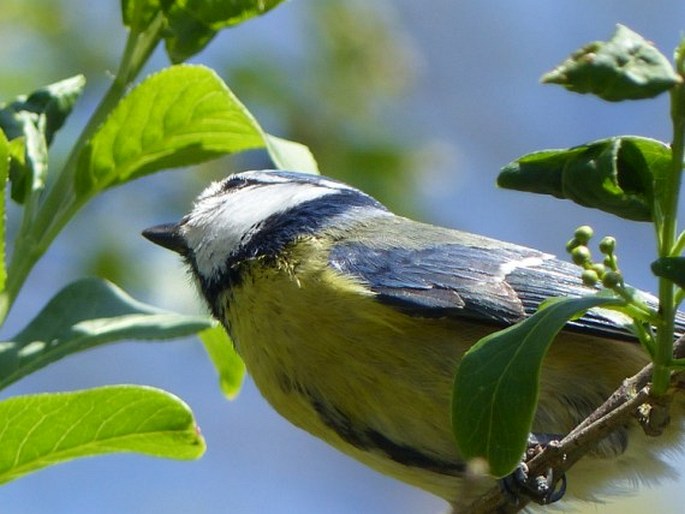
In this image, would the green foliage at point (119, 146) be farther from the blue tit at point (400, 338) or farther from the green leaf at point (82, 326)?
the blue tit at point (400, 338)

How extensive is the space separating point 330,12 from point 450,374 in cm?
257

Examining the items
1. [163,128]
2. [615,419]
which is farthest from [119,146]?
[615,419]

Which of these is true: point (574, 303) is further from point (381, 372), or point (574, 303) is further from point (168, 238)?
point (168, 238)

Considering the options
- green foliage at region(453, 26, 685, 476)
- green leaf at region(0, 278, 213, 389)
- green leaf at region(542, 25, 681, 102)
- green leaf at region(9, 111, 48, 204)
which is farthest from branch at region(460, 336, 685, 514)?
green leaf at region(9, 111, 48, 204)

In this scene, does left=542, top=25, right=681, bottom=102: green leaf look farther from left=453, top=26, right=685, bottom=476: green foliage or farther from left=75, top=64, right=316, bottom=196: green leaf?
left=75, top=64, right=316, bottom=196: green leaf

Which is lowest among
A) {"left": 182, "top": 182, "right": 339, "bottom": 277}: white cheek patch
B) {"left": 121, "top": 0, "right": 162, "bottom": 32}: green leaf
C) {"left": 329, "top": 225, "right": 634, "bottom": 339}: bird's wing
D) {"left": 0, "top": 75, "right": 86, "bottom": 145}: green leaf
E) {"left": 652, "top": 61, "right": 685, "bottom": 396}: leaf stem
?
{"left": 329, "top": 225, "right": 634, "bottom": 339}: bird's wing

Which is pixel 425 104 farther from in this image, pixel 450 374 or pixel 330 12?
pixel 450 374

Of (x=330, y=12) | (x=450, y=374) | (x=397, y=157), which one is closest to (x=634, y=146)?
(x=450, y=374)

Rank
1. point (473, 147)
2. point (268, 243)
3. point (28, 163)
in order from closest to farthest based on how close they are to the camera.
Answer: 1. point (28, 163)
2. point (268, 243)
3. point (473, 147)

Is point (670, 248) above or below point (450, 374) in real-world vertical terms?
above

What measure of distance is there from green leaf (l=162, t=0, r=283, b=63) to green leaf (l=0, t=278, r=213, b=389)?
0.47m

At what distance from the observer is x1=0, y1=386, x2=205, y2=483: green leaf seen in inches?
62.0

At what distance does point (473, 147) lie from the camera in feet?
27.7

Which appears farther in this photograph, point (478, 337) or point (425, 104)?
point (425, 104)
